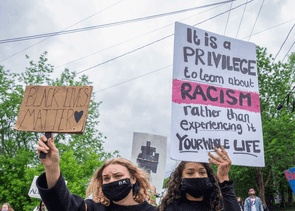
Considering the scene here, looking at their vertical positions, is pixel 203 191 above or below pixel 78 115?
below

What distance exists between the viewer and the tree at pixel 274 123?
17.3m

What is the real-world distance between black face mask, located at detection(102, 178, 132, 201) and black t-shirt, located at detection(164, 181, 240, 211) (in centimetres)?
43

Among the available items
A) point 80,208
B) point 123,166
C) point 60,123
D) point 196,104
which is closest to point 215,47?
point 196,104

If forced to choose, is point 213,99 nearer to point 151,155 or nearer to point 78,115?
point 78,115

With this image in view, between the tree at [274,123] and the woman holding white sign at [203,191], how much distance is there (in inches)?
633

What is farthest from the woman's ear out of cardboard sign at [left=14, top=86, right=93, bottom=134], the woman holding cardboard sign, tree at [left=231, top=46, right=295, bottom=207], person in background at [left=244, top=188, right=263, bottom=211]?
tree at [left=231, top=46, right=295, bottom=207]

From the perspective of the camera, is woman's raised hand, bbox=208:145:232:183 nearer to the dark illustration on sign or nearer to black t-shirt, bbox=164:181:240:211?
black t-shirt, bbox=164:181:240:211

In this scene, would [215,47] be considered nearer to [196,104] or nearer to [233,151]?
[196,104]

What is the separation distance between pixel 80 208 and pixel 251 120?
2.11 m

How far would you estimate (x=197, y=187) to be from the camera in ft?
7.92

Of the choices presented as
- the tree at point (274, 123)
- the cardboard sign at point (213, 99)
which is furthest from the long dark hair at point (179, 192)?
the tree at point (274, 123)

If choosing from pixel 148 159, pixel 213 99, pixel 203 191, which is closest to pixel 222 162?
pixel 203 191

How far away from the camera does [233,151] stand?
2.77 meters

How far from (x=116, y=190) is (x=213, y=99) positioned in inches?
58.2
